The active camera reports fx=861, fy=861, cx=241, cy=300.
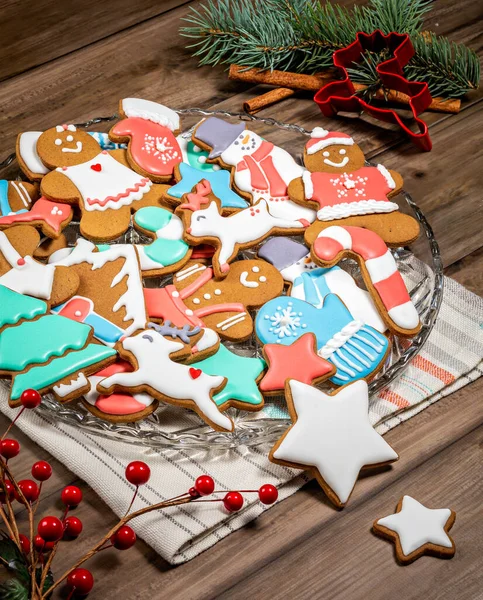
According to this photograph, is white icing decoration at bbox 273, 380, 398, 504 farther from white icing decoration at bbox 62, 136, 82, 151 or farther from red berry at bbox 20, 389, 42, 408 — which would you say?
white icing decoration at bbox 62, 136, 82, 151

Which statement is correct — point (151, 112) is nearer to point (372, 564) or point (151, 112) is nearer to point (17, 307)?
point (17, 307)

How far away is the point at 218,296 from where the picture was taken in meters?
1.26

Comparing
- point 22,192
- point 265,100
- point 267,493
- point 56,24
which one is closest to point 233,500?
point 267,493

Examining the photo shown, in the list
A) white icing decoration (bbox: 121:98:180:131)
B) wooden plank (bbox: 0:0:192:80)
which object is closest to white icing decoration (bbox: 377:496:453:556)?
white icing decoration (bbox: 121:98:180:131)

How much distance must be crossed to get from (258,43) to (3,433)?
0.94 m

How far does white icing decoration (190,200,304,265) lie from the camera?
1.30 meters

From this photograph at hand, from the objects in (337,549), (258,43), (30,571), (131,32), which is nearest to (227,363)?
(337,549)

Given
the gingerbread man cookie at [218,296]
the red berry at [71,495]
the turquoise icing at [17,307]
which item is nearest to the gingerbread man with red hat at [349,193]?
the gingerbread man cookie at [218,296]

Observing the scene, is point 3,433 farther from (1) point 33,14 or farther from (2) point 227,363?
(1) point 33,14

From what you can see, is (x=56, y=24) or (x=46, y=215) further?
(x=56, y=24)

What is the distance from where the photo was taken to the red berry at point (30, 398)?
1.05 meters

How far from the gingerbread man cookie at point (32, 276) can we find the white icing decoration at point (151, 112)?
1.13 ft

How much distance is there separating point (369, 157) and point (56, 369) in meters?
0.78

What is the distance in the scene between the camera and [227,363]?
1173 mm
